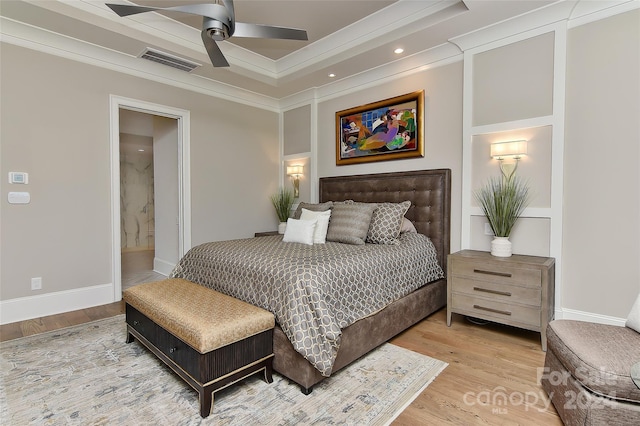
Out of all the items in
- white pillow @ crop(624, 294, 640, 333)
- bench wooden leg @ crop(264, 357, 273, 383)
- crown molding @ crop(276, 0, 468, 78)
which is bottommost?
bench wooden leg @ crop(264, 357, 273, 383)

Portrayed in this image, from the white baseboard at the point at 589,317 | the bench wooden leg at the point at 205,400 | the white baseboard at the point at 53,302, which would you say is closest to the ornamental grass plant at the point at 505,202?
the white baseboard at the point at 589,317

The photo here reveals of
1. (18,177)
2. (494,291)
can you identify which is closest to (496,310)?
(494,291)

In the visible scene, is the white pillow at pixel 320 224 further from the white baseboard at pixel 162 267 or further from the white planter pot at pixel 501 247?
the white baseboard at pixel 162 267

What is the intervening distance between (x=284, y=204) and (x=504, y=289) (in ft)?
10.8

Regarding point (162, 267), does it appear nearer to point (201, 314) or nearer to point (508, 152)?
point (201, 314)

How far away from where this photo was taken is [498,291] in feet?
8.77

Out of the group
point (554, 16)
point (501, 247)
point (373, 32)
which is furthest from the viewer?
point (373, 32)

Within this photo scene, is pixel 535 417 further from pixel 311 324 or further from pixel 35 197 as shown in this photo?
pixel 35 197

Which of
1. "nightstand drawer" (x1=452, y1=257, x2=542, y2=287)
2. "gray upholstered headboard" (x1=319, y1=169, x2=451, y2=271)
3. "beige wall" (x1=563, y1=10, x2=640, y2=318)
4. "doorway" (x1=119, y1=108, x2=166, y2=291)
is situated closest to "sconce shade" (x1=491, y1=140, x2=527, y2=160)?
"beige wall" (x1=563, y1=10, x2=640, y2=318)

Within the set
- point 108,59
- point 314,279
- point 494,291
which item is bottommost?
point 494,291

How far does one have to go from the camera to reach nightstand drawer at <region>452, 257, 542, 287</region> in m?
2.52

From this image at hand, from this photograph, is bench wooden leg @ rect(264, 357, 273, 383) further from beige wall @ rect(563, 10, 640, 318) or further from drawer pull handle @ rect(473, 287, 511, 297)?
beige wall @ rect(563, 10, 640, 318)

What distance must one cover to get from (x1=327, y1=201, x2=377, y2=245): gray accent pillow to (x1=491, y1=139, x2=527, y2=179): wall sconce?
1.28m

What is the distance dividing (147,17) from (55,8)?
740 millimetres
